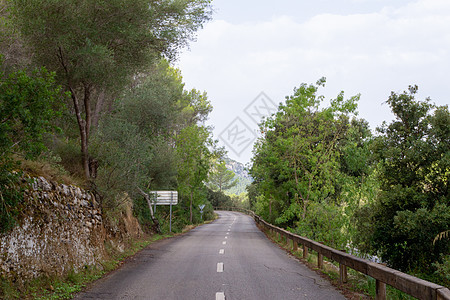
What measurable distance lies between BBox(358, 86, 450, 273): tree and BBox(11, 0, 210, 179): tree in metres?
9.11

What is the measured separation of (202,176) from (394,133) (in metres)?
27.2

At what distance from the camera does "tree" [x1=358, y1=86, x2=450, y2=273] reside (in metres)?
11.8

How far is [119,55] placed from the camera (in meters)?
14.1

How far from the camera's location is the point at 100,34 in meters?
13.0

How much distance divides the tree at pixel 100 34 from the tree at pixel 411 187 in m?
9.11

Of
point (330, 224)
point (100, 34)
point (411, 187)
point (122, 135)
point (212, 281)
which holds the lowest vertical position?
point (212, 281)

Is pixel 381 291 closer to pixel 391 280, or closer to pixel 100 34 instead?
pixel 391 280

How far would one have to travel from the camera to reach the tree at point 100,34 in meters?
11.7

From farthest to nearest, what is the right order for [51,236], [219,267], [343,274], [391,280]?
[219,267], [343,274], [51,236], [391,280]

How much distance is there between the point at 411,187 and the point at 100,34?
12307 mm

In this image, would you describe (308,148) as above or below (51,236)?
above

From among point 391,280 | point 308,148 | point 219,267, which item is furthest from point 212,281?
point 308,148

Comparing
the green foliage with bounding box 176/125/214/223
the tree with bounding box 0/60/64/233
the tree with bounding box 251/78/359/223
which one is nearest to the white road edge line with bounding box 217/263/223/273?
the tree with bounding box 0/60/64/233

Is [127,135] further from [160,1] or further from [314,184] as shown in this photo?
[314,184]
